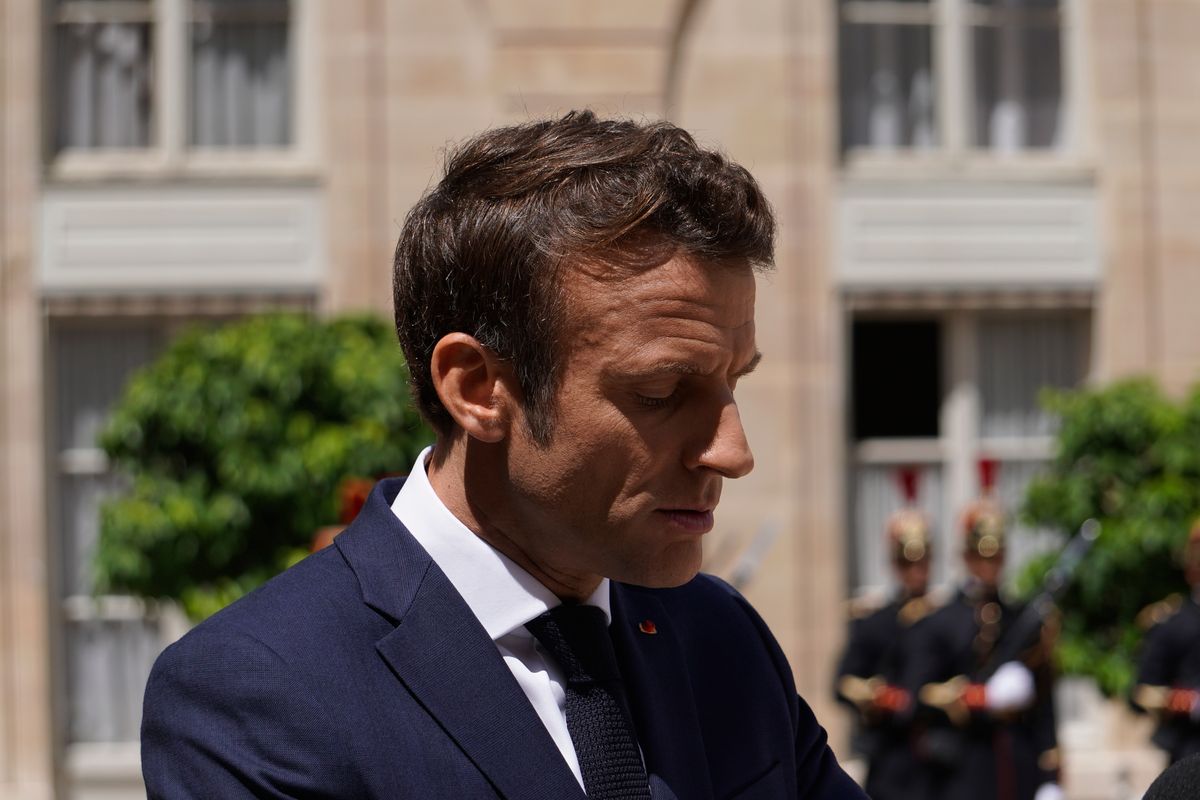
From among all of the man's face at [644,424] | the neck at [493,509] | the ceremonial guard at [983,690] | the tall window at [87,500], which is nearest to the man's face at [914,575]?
the ceremonial guard at [983,690]

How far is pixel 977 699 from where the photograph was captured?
920 cm

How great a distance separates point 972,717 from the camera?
30.1 ft

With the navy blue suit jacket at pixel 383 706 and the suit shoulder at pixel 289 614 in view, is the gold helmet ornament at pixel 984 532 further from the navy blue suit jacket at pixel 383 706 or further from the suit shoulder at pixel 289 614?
the suit shoulder at pixel 289 614

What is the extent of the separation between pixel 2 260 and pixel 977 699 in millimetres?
6897

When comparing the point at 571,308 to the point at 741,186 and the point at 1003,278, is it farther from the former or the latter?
the point at 1003,278

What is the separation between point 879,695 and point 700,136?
403cm

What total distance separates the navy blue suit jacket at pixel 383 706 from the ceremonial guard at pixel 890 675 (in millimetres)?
7508

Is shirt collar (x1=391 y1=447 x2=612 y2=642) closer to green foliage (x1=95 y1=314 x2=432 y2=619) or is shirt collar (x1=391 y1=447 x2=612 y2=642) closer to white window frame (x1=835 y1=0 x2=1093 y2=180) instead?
green foliage (x1=95 y1=314 x2=432 y2=619)

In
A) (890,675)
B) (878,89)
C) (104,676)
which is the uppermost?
(878,89)

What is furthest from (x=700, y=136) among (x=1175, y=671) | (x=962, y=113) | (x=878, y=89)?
(x=1175, y=671)

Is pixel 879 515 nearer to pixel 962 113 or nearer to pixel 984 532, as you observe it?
pixel 962 113

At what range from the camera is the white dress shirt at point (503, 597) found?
2010 mm

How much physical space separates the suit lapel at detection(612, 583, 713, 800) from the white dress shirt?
0.35ft

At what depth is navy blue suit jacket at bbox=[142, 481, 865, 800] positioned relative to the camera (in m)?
1.83
